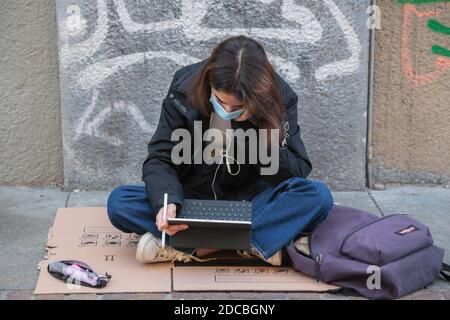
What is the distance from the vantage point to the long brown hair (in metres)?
3.18

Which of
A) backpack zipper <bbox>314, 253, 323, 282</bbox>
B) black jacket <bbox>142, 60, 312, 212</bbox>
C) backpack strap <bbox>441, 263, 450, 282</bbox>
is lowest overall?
backpack strap <bbox>441, 263, 450, 282</bbox>

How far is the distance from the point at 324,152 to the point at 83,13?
1466mm

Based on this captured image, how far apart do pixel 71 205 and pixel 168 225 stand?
1.16m

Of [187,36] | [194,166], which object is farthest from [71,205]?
[187,36]

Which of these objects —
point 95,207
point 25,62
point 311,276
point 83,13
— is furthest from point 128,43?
point 311,276

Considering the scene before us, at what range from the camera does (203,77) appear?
3303 mm

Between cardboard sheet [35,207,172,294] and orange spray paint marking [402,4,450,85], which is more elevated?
orange spray paint marking [402,4,450,85]

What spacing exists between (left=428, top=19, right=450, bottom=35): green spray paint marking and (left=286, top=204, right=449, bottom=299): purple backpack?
4.43 feet

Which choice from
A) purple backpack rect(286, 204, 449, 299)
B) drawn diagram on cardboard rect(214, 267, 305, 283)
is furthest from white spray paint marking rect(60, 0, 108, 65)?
purple backpack rect(286, 204, 449, 299)

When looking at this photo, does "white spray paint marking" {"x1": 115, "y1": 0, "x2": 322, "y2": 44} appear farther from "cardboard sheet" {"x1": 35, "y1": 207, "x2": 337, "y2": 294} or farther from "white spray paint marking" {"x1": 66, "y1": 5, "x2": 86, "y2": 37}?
"cardboard sheet" {"x1": 35, "y1": 207, "x2": 337, "y2": 294}

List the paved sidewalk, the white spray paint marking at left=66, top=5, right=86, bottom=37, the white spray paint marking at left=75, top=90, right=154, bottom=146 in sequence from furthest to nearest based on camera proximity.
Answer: the white spray paint marking at left=75, top=90, right=154, bottom=146
the white spray paint marking at left=66, top=5, right=86, bottom=37
the paved sidewalk

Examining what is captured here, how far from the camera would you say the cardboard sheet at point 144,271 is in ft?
11.0

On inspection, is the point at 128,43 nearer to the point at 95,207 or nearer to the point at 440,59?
the point at 95,207

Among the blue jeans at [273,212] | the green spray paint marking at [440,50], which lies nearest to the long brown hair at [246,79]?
the blue jeans at [273,212]
